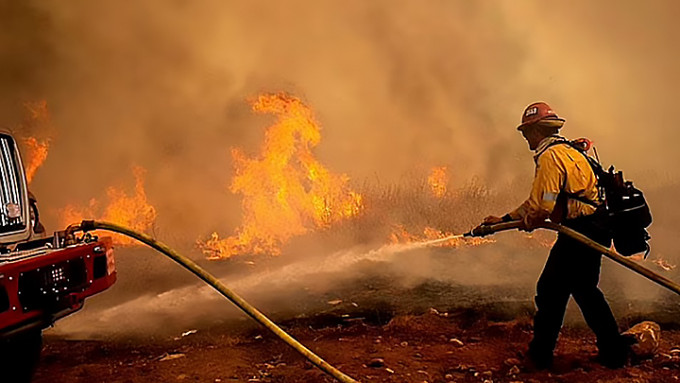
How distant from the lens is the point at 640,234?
4.37 m

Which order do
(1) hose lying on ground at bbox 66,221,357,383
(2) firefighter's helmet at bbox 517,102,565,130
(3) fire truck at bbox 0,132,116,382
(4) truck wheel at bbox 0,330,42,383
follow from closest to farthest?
(3) fire truck at bbox 0,132,116,382
(1) hose lying on ground at bbox 66,221,357,383
(4) truck wheel at bbox 0,330,42,383
(2) firefighter's helmet at bbox 517,102,565,130

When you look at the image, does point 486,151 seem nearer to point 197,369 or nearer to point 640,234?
point 640,234

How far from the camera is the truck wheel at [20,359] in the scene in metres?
4.02

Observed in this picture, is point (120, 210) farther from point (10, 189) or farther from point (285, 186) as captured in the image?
point (10, 189)

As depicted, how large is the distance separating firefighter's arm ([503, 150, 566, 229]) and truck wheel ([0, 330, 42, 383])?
3630 mm

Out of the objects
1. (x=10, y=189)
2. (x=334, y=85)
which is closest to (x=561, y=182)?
(x=10, y=189)

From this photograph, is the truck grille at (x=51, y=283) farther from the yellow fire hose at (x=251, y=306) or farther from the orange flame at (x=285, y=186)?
the orange flame at (x=285, y=186)

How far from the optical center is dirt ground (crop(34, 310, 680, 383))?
432 centimetres

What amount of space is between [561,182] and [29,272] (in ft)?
11.7

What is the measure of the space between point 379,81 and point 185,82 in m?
2.97

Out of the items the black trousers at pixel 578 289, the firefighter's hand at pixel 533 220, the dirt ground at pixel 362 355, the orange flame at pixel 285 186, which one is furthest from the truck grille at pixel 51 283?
the orange flame at pixel 285 186

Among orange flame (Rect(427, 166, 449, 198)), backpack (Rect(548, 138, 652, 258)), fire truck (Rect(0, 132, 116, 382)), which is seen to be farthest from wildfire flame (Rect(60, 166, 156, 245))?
backpack (Rect(548, 138, 652, 258))

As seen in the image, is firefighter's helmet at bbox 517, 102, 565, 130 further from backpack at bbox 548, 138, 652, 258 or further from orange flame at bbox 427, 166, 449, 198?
orange flame at bbox 427, 166, 449, 198

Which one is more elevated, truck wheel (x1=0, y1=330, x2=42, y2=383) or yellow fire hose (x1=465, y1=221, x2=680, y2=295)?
yellow fire hose (x1=465, y1=221, x2=680, y2=295)
